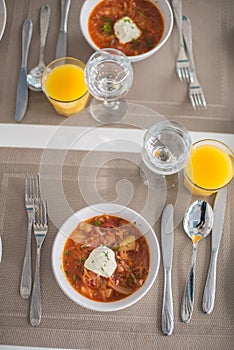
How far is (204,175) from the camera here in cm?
Result: 154

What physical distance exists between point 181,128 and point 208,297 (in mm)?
555

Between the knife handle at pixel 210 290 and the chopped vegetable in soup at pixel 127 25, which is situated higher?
the chopped vegetable in soup at pixel 127 25

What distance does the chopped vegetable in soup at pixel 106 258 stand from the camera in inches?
55.5

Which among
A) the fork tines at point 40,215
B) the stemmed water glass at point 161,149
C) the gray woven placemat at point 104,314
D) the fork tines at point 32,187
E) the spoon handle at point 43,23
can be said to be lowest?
the gray woven placemat at point 104,314

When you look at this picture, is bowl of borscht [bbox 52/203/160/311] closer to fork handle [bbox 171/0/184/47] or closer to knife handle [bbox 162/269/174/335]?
knife handle [bbox 162/269/174/335]

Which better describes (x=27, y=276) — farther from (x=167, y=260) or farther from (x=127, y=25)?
(x=127, y=25)

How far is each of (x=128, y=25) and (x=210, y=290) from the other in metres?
0.98

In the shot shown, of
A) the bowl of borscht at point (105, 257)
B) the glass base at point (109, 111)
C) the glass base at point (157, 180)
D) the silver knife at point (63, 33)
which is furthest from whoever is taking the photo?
the silver knife at point (63, 33)

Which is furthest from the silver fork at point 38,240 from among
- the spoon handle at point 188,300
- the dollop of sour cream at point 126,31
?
the dollop of sour cream at point 126,31

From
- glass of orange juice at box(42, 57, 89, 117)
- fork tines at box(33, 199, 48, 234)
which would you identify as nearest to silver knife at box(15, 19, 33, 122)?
glass of orange juice at box(42, 57, 89, 117)

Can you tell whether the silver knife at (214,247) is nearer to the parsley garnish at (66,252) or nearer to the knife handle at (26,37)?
the parsley garnish at (66,252)

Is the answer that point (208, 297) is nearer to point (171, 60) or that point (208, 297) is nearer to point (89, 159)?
point (89, 159)

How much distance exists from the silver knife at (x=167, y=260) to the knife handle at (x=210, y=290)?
108 millimetres

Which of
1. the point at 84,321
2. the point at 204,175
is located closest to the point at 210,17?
the point at 204,175
